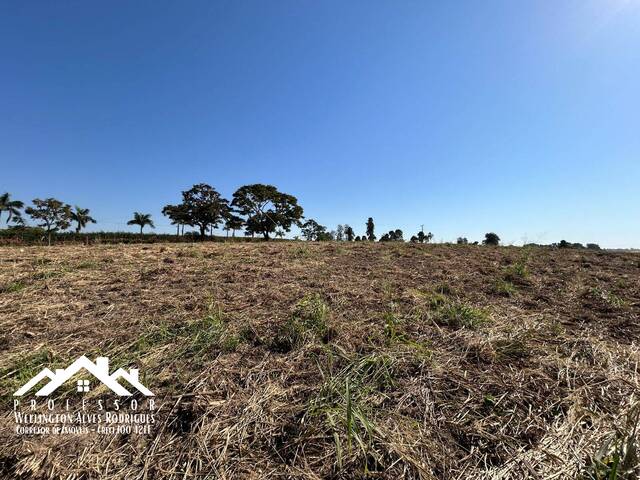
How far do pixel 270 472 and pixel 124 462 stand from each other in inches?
29.6

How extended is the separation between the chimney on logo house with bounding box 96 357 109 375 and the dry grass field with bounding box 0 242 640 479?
0.05 meters

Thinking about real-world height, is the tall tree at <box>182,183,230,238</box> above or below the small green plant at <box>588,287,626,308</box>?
above

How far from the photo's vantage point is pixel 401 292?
3781 millimetres

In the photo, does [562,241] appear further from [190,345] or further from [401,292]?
[190,345]

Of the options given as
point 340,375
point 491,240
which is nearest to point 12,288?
point 340,375

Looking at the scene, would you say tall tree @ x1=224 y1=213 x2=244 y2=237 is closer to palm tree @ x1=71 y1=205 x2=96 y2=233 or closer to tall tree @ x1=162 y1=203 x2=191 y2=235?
tall tree @ x1=162 y1=203 x2=191 y2=235

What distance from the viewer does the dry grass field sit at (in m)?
1.29

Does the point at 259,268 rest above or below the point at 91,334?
above

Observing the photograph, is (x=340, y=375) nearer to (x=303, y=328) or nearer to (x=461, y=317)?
(x=303, y=328)

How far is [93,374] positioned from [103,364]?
0.10 meters

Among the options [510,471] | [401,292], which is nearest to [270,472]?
[510,471]

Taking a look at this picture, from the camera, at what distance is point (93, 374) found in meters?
1.90

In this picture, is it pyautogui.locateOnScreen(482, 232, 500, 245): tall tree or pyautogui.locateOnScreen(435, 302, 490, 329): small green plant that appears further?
pyautogui.locateOnScreen(482, 232, 500, 245): tall tree

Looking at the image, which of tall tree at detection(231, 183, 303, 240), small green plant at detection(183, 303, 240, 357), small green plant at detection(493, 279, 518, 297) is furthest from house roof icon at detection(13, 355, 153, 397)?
tall tree at detection(231, 183, 303, 240)
